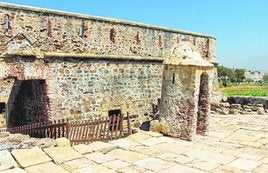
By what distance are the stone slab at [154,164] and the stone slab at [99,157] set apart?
59 centimetres

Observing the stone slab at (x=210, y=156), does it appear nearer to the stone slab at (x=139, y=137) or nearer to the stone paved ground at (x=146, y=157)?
the stone paved ground at (x=146, y=157)

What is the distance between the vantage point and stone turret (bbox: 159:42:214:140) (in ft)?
27.1

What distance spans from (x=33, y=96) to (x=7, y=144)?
4882 mm

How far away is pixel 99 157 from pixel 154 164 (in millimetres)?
1105

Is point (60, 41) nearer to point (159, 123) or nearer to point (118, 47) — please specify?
point (118, 47)

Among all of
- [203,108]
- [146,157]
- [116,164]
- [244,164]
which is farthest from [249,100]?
[116,164]

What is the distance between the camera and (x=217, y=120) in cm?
1245

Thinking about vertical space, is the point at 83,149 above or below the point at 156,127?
below

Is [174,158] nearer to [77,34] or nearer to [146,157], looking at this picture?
[146,157]

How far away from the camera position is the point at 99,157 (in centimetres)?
611

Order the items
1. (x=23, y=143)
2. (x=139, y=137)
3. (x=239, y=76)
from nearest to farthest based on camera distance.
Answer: (x=23, y=143)
(x=139, y=137)
(x=239, y=76)

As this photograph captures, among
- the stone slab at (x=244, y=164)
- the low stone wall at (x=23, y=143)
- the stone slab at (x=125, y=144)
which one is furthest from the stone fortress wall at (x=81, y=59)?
the stone slab at (x=244, y=164)

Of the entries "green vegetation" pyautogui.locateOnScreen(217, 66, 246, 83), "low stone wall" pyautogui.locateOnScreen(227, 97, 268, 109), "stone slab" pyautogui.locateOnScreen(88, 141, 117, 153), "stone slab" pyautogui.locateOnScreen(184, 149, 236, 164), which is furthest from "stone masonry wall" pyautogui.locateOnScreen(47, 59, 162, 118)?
"green vegetation" pyautogui.locateOnScreen(217, 66, 246, 83)

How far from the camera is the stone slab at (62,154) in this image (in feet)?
18.9
